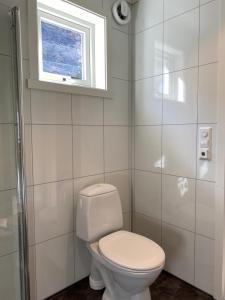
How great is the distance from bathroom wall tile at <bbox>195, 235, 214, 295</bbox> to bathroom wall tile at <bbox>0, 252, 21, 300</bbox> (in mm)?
1194

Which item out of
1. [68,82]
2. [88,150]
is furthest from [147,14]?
[88,150]

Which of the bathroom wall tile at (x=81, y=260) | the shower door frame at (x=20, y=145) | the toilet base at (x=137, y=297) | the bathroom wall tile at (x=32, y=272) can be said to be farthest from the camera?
the bathroom wall tile at (x=81, y=260)

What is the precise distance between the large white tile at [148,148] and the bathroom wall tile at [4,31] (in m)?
1.18

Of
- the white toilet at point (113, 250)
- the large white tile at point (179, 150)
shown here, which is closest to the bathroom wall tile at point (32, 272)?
the white toilet at point (113, 250)

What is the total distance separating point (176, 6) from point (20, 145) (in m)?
1.47

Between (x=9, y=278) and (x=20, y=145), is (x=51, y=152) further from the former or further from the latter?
(x=9, y=278)

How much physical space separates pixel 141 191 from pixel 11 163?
1.16 meters

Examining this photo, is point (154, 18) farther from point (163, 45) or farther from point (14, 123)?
point (14, 123)

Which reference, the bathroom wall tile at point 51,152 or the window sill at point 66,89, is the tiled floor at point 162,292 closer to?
the bathroom wall tile at point 51,152

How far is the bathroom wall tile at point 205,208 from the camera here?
5.21 ft

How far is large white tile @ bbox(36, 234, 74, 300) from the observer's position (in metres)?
1.58

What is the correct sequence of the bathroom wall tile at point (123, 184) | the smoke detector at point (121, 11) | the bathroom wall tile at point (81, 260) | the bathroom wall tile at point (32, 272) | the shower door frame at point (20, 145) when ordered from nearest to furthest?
the shower door frame at point (20, 145) < the bathroom wall tile at point (32, 272) < the bathroom wall tile at point (81, 260) < the smoke detector at point (121, 11) < the bathroom wall tile at point (123, 184)

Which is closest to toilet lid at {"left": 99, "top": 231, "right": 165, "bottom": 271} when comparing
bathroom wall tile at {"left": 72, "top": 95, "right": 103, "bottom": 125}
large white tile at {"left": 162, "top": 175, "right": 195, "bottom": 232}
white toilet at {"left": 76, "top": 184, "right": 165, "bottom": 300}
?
white toilet at {"left": 76, "top": 184, "right": 165, "bottom": 300}

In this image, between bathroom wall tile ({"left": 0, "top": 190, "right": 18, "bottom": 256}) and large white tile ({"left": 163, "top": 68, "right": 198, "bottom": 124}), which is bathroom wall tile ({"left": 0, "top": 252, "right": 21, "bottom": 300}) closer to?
bathroom wall tile ({"left": 0, "top": 190, "right": 18, "bottom": 256})
